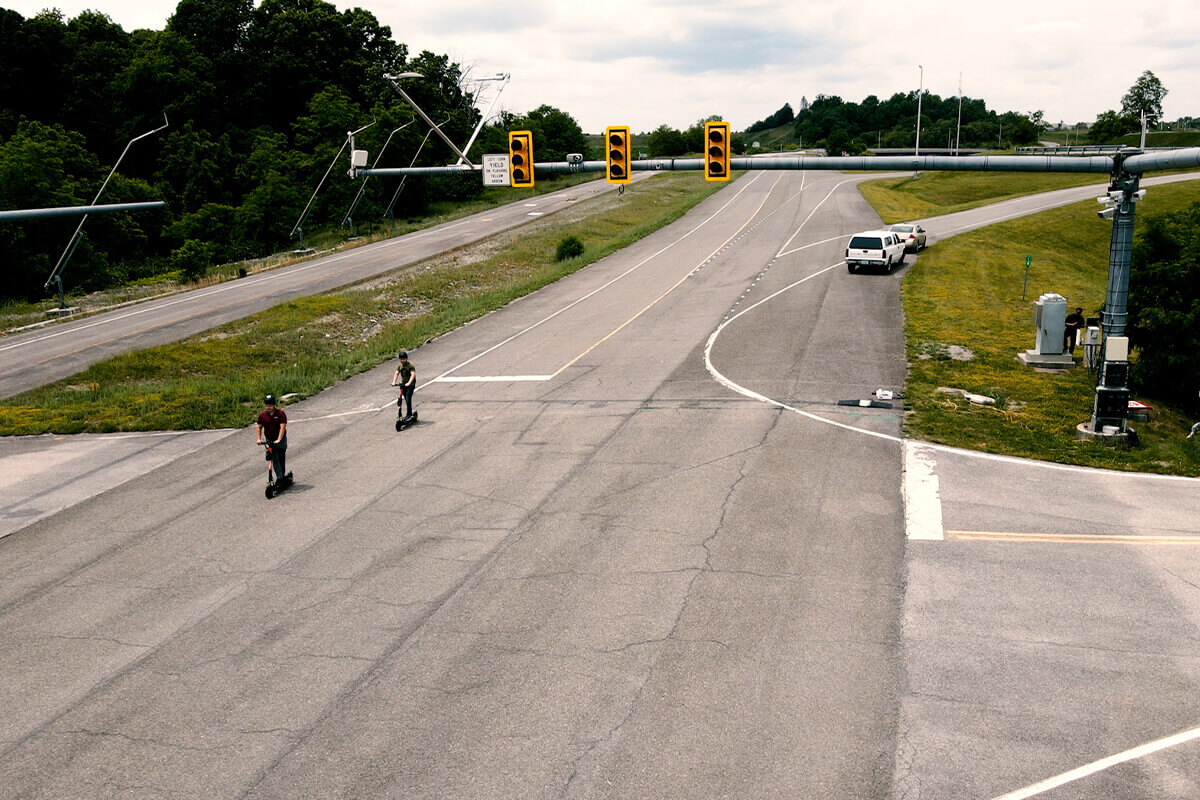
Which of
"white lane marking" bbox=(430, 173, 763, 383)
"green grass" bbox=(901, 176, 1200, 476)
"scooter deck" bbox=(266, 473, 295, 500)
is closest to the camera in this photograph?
"scooter deck" bbox=(266, 473, 295, 500)

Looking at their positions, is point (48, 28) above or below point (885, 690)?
above

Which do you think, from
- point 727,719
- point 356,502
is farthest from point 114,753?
point 356,502

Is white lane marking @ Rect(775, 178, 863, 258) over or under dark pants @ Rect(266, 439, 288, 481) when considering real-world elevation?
over

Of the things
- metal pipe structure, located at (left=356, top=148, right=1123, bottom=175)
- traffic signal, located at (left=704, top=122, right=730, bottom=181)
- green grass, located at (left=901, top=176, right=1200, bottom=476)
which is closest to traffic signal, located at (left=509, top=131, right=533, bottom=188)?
metal pipe structure, located at (left=356, top=148, right=1123, bottom=175)

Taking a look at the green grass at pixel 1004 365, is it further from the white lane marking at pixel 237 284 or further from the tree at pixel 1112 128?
the tree at pixel 1112 128

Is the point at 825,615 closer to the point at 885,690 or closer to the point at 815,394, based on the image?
the point at 885,690

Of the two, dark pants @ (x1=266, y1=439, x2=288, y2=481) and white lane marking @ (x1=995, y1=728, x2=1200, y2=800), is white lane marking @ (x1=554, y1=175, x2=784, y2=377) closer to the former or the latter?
dark pants @ (x1=266, y1=439, x2=288, y2=481)

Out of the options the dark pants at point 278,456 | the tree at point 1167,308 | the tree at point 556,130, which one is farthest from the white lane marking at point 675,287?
the tree at point 556,130
